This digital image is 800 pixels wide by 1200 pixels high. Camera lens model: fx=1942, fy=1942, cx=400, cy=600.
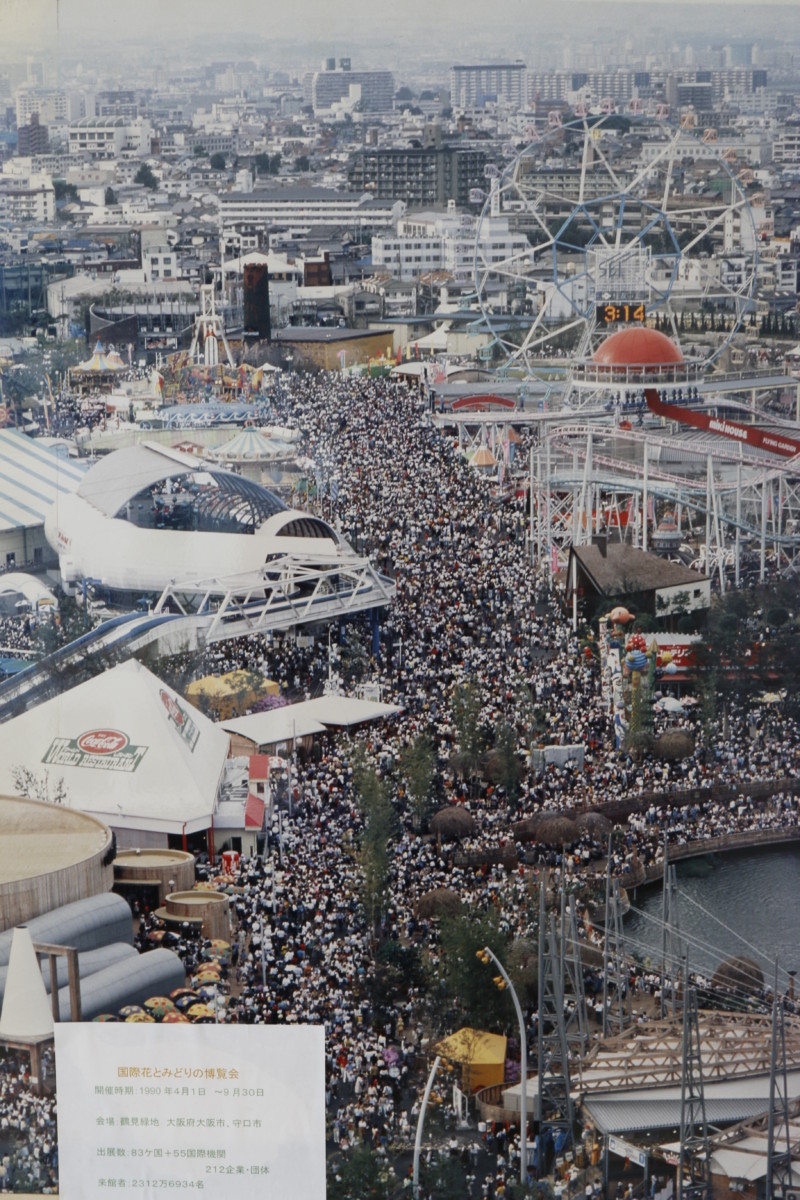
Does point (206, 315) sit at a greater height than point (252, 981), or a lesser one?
greater

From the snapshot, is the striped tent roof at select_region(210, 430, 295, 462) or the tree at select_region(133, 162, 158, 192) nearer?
the striped tent roof at select_region(210, 430, 295, 462)

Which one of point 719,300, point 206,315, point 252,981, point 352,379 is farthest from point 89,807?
point 206,315

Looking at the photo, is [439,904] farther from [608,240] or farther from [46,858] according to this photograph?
[608,240]

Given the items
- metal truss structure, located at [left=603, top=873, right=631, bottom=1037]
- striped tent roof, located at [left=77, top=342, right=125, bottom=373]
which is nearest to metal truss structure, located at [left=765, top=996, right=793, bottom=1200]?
metal truss structure, located at [left=603, top=873, right=631, bottom=1037]

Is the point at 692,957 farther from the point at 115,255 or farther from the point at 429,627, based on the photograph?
the point at 115,255

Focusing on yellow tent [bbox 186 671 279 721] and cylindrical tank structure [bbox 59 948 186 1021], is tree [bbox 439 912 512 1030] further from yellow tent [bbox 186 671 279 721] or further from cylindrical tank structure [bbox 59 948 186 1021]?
yellow tent [bbox 186 671 279 721]

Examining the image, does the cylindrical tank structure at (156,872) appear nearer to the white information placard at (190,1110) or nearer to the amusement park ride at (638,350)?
the white information placard at (190,1110)

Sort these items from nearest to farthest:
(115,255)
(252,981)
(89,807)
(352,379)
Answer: (252,981)
(89,807)
(352,379)
(115,255)
